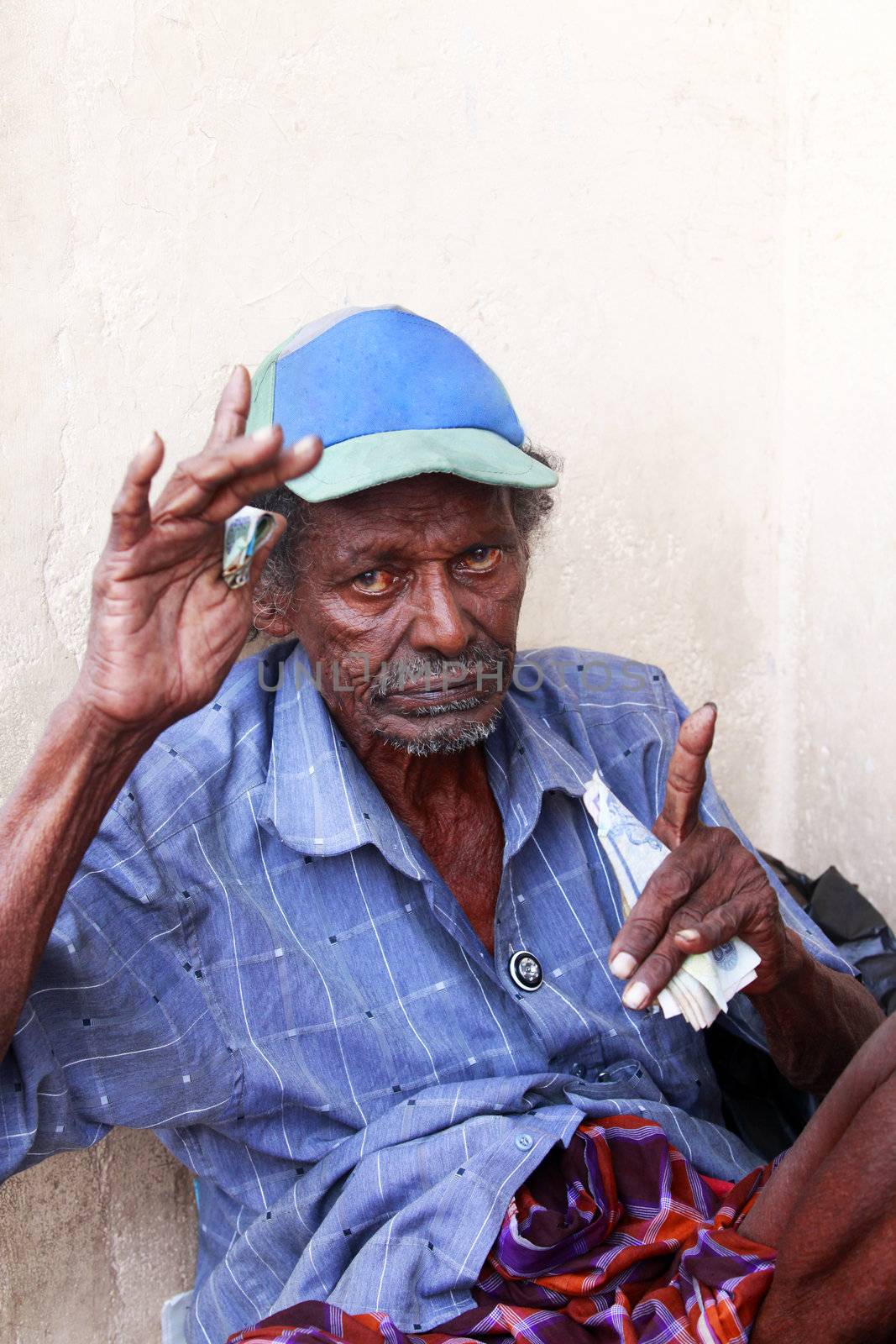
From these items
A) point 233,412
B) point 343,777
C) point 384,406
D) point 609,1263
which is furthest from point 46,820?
point 609,1263

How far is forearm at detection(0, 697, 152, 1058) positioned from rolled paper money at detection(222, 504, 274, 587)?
0.23 m

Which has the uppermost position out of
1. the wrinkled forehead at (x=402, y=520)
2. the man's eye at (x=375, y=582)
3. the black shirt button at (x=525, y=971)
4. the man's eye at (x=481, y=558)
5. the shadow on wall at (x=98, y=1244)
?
the wrinkled forehead at (x=402, y=520)

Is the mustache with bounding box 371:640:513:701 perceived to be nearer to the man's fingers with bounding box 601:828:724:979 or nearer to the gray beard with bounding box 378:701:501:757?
the gray beard with bounding box 378:701:501:757

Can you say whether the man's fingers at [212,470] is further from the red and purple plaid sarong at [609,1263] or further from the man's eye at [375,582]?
the red and purple plaid sarong at [609,1263]

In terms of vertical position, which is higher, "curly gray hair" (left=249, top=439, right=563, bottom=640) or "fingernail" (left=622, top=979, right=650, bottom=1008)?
"curly gray hair" (left=249, top=439, right=563, bottom=640)

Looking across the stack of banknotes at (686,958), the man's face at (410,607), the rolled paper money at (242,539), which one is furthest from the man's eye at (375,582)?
the rolled paper money at (242,539)

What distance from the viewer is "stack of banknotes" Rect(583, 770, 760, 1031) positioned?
171 cm

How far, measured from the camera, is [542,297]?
9.32 ft

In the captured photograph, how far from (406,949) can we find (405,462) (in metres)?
0.80

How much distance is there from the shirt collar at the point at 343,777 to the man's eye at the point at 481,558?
0.31 metres

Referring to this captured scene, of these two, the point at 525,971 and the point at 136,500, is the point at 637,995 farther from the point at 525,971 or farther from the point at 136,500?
the point at 136,500

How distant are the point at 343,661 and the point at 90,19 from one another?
1210 millimetres

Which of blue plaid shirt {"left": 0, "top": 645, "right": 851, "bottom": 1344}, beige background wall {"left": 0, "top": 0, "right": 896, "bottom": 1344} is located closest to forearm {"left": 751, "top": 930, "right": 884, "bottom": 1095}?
blue plaid shirt {"left": 0, "top": 645, "right": 851, "bottom": 1344}

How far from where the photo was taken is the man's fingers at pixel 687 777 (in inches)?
67.7
